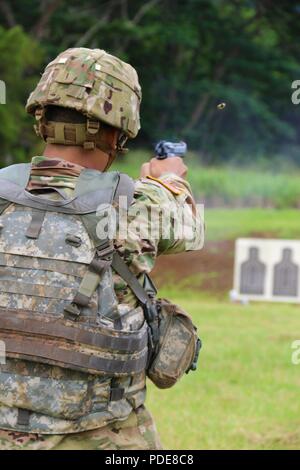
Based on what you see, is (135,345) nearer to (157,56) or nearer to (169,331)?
(169,331)

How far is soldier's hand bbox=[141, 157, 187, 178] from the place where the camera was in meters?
3.09

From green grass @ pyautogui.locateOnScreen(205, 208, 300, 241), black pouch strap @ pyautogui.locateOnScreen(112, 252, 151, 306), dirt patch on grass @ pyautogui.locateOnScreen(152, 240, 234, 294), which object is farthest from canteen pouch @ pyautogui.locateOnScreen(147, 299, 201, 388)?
green grass @ pyautogui.locateOnScreen(205, 208, 300, 241)

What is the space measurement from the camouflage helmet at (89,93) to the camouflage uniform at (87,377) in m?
0.12

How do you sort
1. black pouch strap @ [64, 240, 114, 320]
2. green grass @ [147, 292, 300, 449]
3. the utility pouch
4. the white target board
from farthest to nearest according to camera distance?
the white target board < green grass @ [147, 292, 300, 449] < the utility pouch < black pouch strap @ [64, 240, 114, 320]

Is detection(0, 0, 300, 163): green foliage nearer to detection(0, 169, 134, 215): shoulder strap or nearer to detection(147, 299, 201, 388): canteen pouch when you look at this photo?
detection(147, 299, 201, 388): canteen pouch

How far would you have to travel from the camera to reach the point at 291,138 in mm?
24734

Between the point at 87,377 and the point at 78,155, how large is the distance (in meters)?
0.62

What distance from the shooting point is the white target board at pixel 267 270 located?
14148mm

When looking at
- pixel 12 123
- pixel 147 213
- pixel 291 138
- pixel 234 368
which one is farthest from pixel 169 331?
pixel 291 138

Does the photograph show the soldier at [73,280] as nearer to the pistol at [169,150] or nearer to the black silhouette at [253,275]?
the pistol at [169,150]

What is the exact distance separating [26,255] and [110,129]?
1.47 feet

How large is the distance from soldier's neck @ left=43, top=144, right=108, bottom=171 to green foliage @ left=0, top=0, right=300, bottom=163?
68.2 feet

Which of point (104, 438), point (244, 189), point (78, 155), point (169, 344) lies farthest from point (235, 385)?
point (244, 189)

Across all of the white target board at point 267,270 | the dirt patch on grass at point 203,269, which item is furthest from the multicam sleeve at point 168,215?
the dirt patch on grass at point 203,269
